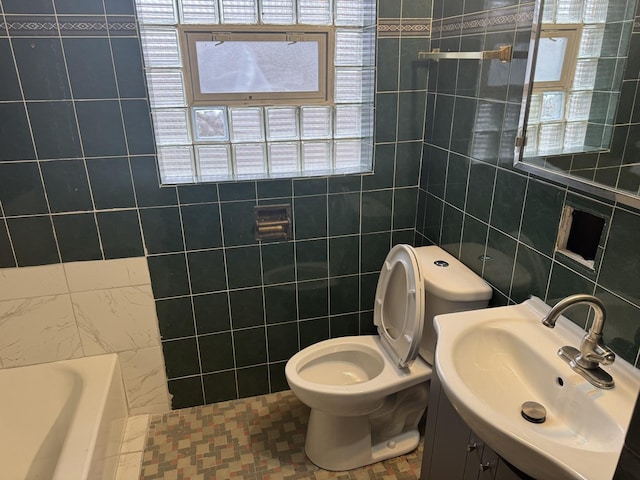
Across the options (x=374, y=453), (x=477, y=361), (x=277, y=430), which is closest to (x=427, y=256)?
(x=477, y=361)

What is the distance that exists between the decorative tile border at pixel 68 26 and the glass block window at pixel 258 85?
4.6 inches

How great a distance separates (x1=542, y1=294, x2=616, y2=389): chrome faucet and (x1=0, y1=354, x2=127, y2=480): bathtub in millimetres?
1575

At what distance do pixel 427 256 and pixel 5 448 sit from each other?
190cm

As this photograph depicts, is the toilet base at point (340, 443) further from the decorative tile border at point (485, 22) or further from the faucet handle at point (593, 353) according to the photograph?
the decorative tile border at point (485, 22)

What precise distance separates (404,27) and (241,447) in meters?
1.93

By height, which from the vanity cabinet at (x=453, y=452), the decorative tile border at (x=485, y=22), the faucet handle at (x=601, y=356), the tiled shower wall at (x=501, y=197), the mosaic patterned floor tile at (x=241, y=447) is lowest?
the mosaic patterned floor tile at (x=241, y=447)

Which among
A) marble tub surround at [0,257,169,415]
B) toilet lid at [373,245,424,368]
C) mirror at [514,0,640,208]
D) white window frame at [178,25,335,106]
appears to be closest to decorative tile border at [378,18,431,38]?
white window frame at [178,25,335,106]

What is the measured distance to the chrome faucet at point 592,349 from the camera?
1096 millimetres

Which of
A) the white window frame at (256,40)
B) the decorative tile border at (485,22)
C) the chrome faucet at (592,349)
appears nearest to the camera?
the chrome faucet at (592,349)

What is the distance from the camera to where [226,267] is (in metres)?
2.05

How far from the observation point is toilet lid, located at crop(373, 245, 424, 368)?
1642mm

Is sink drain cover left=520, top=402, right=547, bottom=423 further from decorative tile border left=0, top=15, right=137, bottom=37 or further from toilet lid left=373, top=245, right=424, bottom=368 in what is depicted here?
decorative tile border left=0, top=15, right=137, bottom=37

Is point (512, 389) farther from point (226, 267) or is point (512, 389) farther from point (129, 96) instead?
point (129, 96)

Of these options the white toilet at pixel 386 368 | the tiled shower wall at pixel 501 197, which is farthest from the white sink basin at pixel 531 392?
the white toilet at pixel 386 368
